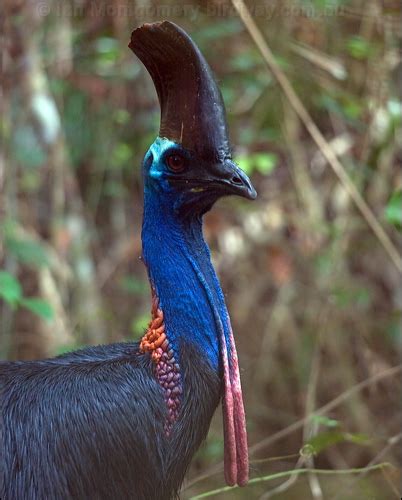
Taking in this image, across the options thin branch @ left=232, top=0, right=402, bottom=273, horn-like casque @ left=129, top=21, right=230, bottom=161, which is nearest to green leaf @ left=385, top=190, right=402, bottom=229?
thin branch @ left=232, top=0, right=402, bottom=273

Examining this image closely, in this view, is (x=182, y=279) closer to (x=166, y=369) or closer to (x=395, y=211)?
(x=166, y=369)

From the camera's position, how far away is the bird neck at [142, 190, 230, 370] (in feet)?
6.06

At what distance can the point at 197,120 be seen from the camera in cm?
178

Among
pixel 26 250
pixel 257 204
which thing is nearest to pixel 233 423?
pixel 26 250

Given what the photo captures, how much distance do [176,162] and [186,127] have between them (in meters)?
0.08

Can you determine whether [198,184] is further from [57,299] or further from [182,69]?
[57,299]

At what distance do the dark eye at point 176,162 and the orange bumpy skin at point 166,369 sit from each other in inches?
11.9

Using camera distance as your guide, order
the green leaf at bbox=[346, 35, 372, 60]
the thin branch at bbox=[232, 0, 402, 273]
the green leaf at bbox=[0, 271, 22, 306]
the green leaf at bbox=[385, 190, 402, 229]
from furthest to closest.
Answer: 1. the green leaf at bbox=[346, 35, 372, 60]
2. the thin branch at bbox=[232, 0, 402, 273]
3. the green leaf at bbox=[385, 190, 402, 229]
4. the green leaf at bbox=[0, 271, 22, 306]

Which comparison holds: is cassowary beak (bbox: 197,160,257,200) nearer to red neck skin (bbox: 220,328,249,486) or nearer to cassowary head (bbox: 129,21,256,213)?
cassowary head (bbox: 129,21,256,213)

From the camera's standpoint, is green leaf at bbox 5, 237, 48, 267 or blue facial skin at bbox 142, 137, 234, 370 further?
green leaf at bbox 5, 237, 48, 267

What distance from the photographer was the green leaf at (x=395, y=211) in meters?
2.72

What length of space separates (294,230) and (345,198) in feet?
1.08

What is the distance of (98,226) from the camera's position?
505 centimetres

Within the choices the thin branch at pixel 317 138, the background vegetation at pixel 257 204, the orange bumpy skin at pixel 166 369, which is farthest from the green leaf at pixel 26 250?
the orange bumpy skin at pixel 166 369
